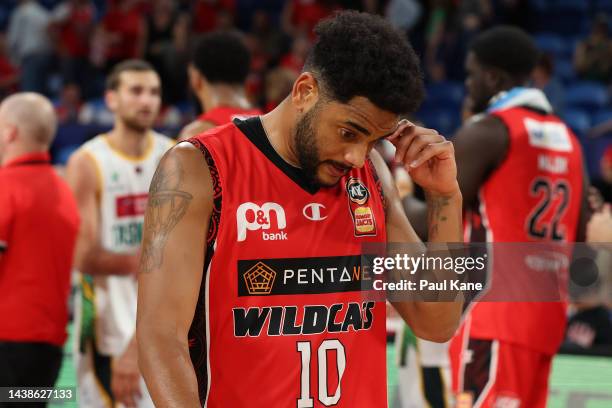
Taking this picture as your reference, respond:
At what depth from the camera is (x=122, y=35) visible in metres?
13.2

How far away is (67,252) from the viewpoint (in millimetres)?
5051

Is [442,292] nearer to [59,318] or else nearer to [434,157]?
[434,157]

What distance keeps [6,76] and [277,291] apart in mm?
11782

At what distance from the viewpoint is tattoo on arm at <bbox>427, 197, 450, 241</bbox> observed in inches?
108

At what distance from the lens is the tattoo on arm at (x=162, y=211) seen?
235cm

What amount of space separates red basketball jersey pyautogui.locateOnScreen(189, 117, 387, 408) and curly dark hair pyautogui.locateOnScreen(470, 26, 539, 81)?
2303mm

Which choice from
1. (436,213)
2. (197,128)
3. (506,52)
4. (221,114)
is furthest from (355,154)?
(221,114)

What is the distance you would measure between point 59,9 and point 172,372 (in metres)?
12.6

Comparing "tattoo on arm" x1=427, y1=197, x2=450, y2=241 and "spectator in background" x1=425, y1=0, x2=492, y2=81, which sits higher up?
"spectator in background" x1=425, y1=0, x2=492, y2=81

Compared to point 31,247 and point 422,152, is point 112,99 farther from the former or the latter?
point 422,152

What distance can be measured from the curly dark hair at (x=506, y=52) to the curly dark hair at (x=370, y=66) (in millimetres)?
2362

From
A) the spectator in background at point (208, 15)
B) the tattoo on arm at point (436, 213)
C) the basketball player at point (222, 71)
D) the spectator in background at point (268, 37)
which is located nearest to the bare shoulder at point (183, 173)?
the tattoo on arm at point (436, 213)

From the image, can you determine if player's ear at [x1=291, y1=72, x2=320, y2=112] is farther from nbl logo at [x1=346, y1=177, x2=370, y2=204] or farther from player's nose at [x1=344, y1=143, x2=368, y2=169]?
nbl logo at [x1=346, y1=177, x2=370, y2=204]

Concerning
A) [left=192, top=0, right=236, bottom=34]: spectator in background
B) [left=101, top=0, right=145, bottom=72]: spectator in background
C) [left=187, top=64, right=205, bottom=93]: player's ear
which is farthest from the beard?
[left=192, top=0, right=236, bottom=34]: spectator in background
